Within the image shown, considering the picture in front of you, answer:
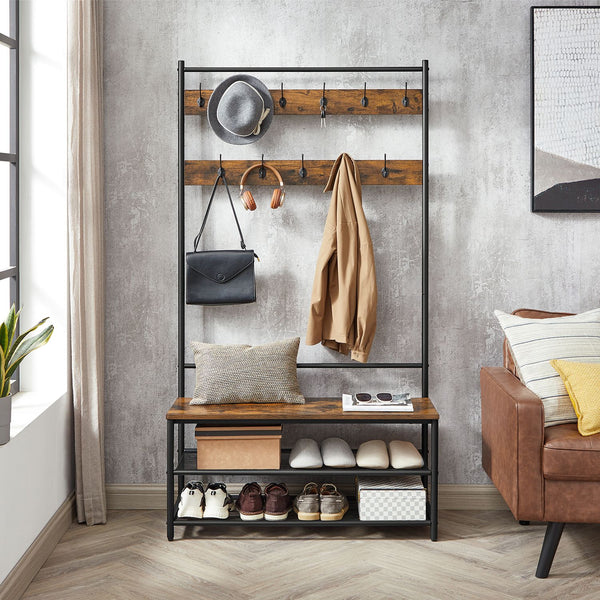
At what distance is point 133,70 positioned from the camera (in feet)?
10.4

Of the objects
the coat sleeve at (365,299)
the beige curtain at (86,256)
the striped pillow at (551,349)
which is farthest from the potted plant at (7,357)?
the striped pillow at (551,349)

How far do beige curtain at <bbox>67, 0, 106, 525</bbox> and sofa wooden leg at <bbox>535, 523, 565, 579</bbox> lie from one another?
177cm

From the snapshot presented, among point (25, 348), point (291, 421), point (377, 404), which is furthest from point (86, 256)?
point (377, 404)

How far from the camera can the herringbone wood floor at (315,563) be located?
245cm

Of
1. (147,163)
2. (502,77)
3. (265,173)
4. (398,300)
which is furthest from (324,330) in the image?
(502,77)

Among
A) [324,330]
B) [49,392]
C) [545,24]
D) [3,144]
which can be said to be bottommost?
[49,392]

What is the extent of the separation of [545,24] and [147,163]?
1866mm

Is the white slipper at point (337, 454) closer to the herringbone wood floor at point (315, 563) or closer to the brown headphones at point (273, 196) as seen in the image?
the herringbone wood floor at point (315, 563)

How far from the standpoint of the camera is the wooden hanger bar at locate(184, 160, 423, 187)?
3.09 metres

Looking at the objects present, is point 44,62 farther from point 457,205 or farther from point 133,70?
point 457,205

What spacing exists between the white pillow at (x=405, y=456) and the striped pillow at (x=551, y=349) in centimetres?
53

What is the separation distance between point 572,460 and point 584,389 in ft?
0.90

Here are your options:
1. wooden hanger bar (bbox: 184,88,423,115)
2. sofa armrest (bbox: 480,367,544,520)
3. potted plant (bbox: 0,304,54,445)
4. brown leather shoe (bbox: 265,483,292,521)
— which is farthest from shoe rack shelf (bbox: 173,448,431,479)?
wooden hanger bar (bbox: 184,88,423,115)

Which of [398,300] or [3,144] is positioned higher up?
[3,144]
